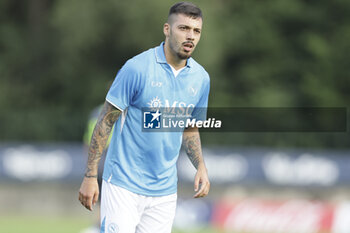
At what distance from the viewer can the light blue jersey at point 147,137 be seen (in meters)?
5.14

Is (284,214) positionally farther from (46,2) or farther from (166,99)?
(46,2)

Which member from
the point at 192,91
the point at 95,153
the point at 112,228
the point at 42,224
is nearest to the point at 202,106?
the point at 192,91

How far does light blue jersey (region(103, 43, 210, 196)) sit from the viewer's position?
5145 mm

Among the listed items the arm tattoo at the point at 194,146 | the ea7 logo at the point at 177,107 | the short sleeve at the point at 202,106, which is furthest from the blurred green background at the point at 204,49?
the ea7 logo at the point at 177,107

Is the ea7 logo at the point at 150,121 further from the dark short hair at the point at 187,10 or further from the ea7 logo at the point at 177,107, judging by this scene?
the dark short hair at the point at 187,10

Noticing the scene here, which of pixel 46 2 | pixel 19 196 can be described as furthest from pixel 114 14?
pixel 19 196

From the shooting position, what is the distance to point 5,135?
64.2ft

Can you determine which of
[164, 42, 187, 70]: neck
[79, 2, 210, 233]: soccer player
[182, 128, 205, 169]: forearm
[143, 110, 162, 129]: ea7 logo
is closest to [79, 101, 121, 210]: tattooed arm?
[79, 2, 210, 233]: soccer player

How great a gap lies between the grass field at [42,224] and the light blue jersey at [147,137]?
26.9 ft

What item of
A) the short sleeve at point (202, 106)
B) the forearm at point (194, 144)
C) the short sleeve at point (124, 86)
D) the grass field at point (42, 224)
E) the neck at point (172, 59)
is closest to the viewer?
the short sleeve at point (124, 86)

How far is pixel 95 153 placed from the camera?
519 cm

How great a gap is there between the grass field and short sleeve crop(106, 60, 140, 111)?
849cm

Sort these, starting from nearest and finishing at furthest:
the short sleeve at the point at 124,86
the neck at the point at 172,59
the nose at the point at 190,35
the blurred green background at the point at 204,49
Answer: the short sleeve at the point at 124,86
the nose at the point at 190,35
the neck at the point at 172,59
the blurred green background at the point at 204,49

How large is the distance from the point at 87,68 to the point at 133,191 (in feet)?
74.7
